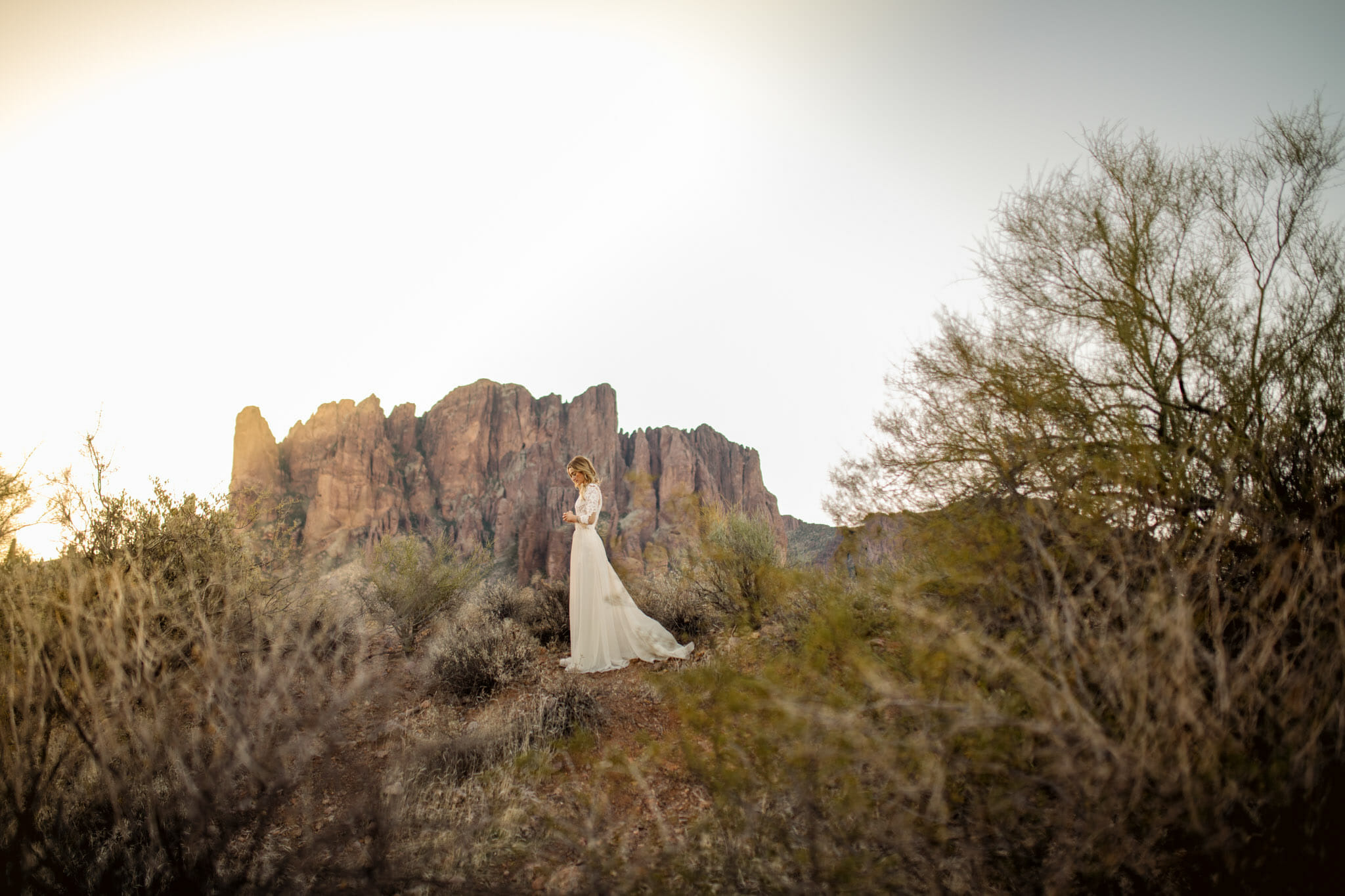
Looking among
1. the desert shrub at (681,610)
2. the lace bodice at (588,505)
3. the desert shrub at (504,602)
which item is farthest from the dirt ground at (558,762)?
the desert shrub at (504,602)

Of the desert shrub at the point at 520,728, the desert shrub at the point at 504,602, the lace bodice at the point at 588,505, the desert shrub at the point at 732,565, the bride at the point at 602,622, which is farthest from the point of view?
the desert shrub at the point at 504,602

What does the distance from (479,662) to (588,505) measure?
2263mm

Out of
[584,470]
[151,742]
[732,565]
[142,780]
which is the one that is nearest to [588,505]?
[584,470]

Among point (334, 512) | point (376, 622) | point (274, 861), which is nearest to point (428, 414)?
point (334, 512)

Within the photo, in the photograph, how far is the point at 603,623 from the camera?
676 centimetres

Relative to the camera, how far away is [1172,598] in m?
2.17

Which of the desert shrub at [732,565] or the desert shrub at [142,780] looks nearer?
the desert shrub at [142,780]

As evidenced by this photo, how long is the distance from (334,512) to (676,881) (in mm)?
66883

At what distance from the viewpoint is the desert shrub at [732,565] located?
21.5 feet

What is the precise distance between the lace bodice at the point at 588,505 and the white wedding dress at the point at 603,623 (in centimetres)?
2

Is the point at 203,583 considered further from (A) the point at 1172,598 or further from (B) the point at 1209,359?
(B) the point at 1209,359

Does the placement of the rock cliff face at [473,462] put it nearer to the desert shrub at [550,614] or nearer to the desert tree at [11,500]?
the desert shrub at [550,614]

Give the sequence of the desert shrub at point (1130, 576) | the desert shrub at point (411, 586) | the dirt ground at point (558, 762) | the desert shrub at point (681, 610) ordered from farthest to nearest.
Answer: the desert shrub at point (411, 586) < the desert shrub at point (681, 610) < the dirt ground at point (558, 762) < the desert shrub at point (1130, 576)

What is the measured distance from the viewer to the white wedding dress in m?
6.65
